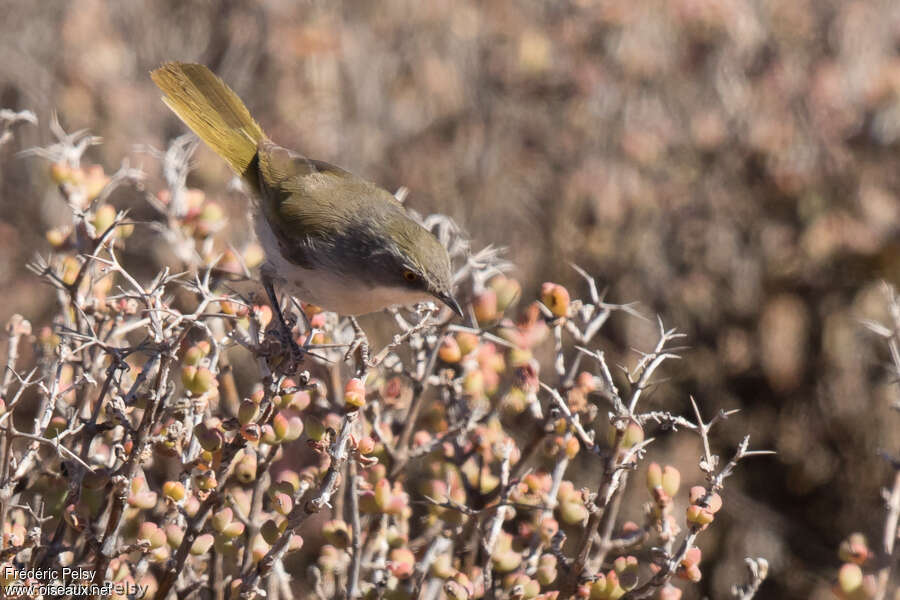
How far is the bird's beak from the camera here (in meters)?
2.61

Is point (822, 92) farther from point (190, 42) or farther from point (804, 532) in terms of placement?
point (190, 42)

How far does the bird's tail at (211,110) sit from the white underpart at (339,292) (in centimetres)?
82

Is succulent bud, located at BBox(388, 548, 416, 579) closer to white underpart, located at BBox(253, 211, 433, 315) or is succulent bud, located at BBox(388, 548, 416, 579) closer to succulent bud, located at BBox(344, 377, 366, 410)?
succulent bud, located at BBox(344, 377, 366, 410)

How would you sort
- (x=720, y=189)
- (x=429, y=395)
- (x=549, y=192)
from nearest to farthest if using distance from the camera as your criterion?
1. (x=429, y=395)
2. (x=720, y=189)
3. (x=549, y=192)

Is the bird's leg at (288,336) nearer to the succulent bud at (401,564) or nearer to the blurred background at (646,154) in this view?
the succulent bud at (401,564)

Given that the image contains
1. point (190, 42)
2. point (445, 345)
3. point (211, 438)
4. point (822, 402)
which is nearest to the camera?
point (211, 438)

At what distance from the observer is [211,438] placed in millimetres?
1927

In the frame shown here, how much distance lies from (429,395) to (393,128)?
2.08 m

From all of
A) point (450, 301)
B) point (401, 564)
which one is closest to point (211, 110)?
point (450, 301)

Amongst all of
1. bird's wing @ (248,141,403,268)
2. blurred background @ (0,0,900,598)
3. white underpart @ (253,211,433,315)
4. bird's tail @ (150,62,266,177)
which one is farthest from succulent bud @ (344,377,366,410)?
blurred background @ (0,0,900,598)

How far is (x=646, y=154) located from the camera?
572 centimetres

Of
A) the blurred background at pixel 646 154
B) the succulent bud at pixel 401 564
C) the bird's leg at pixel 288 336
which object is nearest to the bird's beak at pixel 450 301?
the bird's leg at pixel 288 336

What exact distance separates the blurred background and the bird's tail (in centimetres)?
223

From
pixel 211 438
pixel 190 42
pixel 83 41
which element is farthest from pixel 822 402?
pixel 83 41
